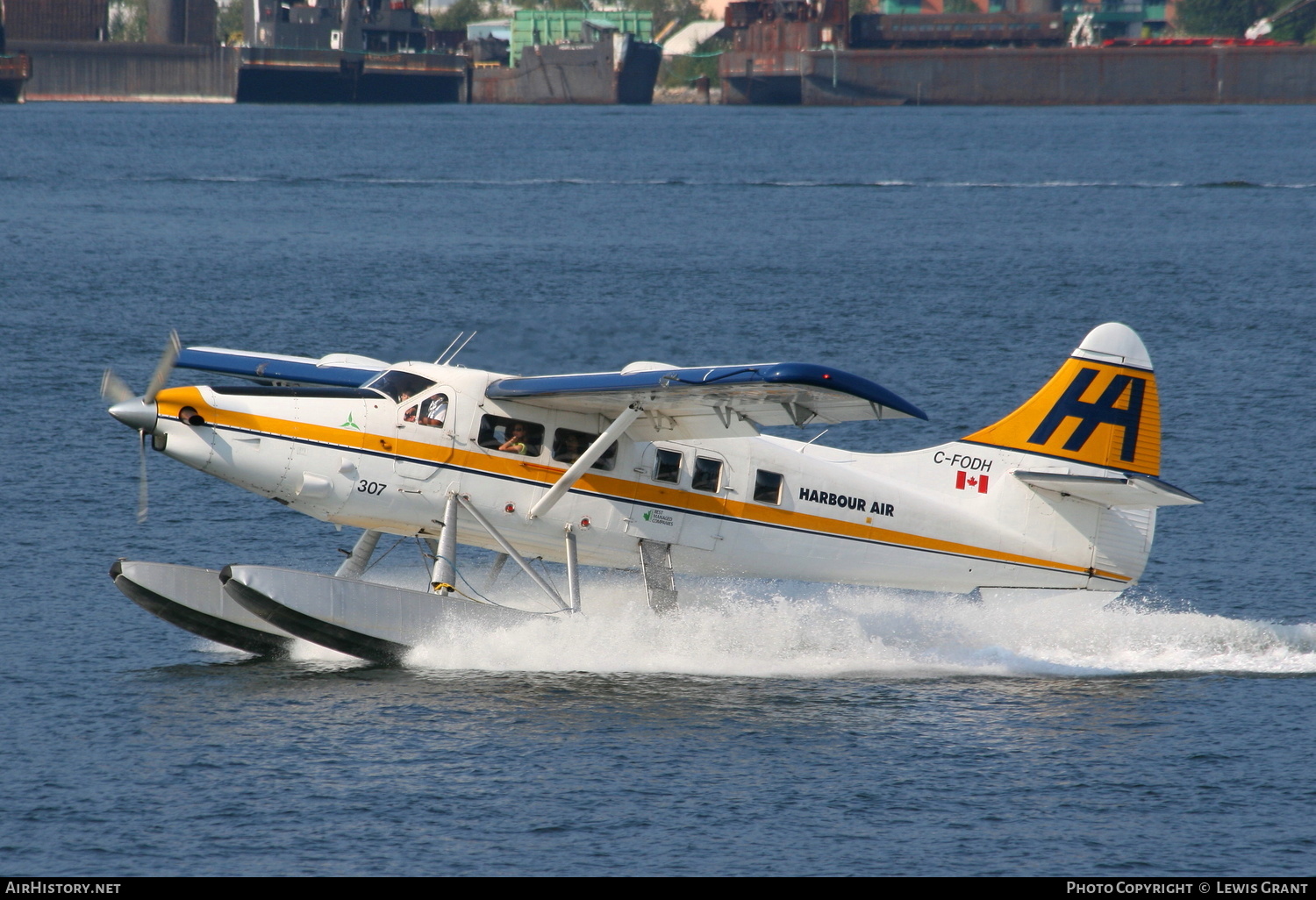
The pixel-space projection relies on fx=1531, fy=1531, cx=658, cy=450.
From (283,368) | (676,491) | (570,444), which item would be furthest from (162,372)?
(676,491)

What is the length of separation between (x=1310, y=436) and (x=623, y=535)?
17792 mm

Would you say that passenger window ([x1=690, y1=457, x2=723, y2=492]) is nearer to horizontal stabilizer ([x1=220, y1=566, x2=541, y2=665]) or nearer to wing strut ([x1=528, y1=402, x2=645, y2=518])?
wing strut ([x1=528, y1=402, x2=645, y2=518])

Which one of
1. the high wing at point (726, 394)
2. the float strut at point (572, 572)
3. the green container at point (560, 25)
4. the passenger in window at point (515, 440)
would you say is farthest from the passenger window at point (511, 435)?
the green container at point (560, 25)

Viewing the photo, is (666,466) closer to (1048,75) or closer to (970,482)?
(970,482)

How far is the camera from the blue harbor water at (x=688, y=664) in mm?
12898

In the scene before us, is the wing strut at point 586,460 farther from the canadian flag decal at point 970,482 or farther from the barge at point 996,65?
the barge at point 996,65

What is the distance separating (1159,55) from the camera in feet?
445

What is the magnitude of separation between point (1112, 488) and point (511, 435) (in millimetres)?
6595

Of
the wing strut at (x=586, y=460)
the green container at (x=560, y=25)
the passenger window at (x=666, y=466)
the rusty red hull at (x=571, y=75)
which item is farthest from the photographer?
the green container at (x=560, y=25)

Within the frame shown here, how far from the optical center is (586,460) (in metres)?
16.0

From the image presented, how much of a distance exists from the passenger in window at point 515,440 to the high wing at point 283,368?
2.08m

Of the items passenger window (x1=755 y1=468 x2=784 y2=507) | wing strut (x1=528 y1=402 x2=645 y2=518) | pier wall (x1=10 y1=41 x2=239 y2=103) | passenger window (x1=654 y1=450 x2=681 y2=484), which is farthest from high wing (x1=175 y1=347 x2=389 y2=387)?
pier wall (x1=10 y1=41 x2=239 y2=103)
